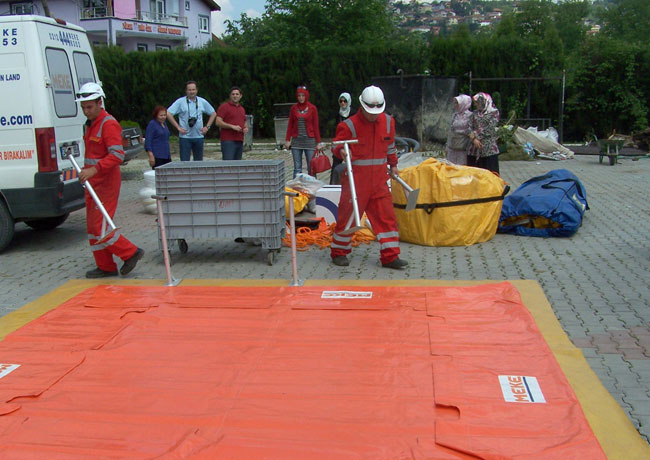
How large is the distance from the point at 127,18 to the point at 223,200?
48.3 metres

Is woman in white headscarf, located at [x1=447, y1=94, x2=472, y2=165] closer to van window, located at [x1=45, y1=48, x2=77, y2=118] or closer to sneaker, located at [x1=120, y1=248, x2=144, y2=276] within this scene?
sneaker, located at [x1=120, y1=248, x2=144, y2=276]

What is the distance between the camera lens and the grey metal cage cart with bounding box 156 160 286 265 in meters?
7.33

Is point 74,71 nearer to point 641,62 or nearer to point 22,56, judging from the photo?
point 22,56

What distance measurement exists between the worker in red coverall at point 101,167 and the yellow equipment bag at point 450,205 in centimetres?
329

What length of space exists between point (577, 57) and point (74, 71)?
1958 cm

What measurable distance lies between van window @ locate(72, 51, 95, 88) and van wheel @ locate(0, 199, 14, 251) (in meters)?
1.95

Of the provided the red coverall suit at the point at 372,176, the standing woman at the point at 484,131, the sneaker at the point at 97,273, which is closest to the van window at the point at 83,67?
the sneaker at the point at 97,273

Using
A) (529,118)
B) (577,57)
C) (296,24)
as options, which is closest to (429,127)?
(529,118)

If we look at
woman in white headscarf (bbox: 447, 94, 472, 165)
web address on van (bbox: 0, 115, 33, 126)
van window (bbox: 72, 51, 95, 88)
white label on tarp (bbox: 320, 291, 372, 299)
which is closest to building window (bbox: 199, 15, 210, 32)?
van window (bbox: 72, 51, 95, 88)

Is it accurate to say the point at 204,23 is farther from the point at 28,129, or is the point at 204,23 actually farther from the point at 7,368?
the point at 7,368

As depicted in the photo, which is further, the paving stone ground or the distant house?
the distant house

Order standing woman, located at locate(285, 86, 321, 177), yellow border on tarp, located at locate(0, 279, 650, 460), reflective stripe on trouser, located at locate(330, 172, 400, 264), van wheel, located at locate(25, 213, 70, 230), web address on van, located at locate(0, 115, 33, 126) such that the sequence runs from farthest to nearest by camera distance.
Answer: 1. standing woman, located at locate(285, 86, 321, 177)
2. van wheel, located at locate(25, 213, 70, 230)
3. web address on van, located at locate(0, 115, 33, 126)
4. reflective stripe on trouser, located at locate(330, 172, 400, 264)
5. yellow border on tarp, located at locate(0, 279, 650, 460)

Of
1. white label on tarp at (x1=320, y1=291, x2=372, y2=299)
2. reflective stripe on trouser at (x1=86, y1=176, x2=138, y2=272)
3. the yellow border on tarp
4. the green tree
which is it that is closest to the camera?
the yellow border on tarp

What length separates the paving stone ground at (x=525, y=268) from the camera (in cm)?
507
